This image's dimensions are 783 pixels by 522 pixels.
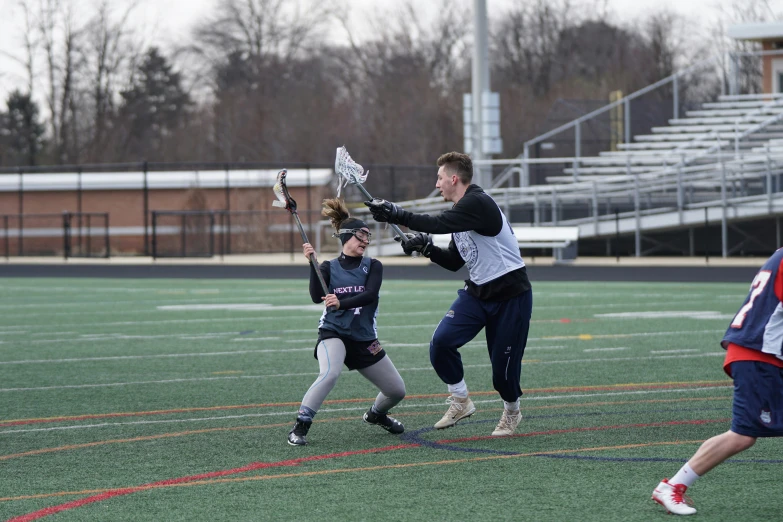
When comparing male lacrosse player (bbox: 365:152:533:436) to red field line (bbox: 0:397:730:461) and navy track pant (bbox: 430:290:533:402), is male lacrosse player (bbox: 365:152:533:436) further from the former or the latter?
red field line (bbox: 0:397:730:461)

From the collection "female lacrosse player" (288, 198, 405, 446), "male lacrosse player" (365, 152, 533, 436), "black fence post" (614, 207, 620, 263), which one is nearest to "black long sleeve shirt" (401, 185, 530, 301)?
"male lacrosse player" (365, 152, 533, 436)

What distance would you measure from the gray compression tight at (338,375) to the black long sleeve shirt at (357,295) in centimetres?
31

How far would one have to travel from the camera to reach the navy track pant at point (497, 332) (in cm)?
755

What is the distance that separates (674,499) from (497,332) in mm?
2316

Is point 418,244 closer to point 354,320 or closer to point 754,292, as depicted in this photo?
point 354,320

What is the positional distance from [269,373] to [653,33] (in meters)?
47.1

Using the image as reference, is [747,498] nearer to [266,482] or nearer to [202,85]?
[266,482]

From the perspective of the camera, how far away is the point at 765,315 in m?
5.24

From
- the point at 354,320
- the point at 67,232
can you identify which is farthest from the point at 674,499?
the point at 67,232

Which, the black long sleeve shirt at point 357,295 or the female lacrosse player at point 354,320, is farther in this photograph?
the female lacrosse player at point 354,320

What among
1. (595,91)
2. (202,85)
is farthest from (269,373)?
(202,85)

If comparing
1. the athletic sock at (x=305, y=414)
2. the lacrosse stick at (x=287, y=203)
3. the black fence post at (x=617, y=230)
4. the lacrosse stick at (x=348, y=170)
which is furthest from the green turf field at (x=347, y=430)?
the black fence post at (x=617, y=230)

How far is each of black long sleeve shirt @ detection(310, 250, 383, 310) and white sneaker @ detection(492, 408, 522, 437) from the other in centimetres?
115

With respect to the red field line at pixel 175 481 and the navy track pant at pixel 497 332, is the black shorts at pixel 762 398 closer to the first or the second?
the navy track pant at pixel 497 332
